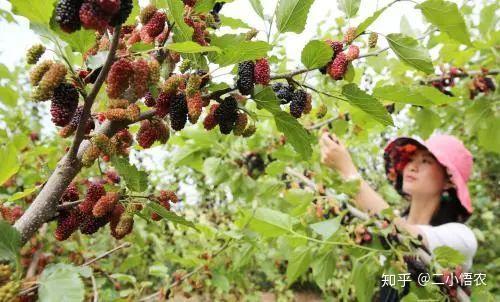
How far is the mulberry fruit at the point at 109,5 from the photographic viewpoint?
33 centimetres

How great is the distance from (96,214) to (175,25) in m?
0.23

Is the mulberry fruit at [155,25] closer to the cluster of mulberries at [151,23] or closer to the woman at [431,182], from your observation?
the cluster of mulberries at [151,23]

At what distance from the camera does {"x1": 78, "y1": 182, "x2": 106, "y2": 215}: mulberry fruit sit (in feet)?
1.65

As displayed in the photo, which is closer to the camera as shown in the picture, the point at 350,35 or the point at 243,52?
the point at 243,52

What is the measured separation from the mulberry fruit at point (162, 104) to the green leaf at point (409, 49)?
0.32 metres

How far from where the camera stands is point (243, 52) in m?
0.46

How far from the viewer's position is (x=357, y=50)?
1.87 feet

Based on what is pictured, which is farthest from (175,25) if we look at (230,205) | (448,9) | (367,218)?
(230,205)

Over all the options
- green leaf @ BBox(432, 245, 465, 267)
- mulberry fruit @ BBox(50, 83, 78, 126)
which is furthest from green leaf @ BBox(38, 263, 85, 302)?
green leaf @ BBox(432, 245, 465, 267)

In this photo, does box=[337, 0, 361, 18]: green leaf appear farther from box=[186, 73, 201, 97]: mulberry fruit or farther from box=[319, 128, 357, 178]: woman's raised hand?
box=[319, 128, 357, 178]: woman's raised hand

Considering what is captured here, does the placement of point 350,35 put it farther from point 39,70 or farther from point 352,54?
point 39,70

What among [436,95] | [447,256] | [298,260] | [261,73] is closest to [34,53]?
[261,73]

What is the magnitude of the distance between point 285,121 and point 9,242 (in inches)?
13.8

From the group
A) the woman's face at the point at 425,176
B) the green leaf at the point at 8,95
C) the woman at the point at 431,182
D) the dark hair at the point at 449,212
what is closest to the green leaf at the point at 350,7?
the woman at the point at 431,182
